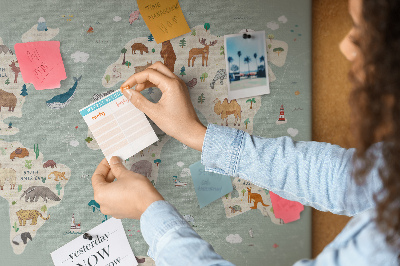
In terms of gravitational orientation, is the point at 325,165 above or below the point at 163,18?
below

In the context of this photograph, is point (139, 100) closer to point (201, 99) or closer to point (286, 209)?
point (201, 99)

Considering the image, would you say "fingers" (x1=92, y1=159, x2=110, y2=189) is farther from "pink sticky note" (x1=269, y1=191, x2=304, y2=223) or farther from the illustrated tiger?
"pink sticky note" (x1=269, y1=191, x2=304, y2=223)

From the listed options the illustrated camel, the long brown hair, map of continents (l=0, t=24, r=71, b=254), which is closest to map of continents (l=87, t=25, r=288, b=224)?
the illustrated camel

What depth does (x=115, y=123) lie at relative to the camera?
27.4 inches

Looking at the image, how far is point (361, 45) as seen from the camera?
1.30 ft

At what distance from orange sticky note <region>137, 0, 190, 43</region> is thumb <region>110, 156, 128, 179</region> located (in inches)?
10.6

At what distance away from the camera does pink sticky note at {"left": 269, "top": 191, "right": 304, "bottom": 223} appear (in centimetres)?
82

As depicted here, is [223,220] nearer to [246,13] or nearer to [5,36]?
[246,13]

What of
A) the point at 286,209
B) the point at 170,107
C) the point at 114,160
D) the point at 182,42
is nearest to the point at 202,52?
the point at 182,42

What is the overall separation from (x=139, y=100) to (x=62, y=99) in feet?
0.57

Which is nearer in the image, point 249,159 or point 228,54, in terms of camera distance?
point 249,159

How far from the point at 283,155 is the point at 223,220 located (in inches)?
10.1

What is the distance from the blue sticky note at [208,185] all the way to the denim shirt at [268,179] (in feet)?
0.42

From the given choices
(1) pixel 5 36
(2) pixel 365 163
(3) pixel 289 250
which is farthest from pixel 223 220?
(1) pixel 5 36
